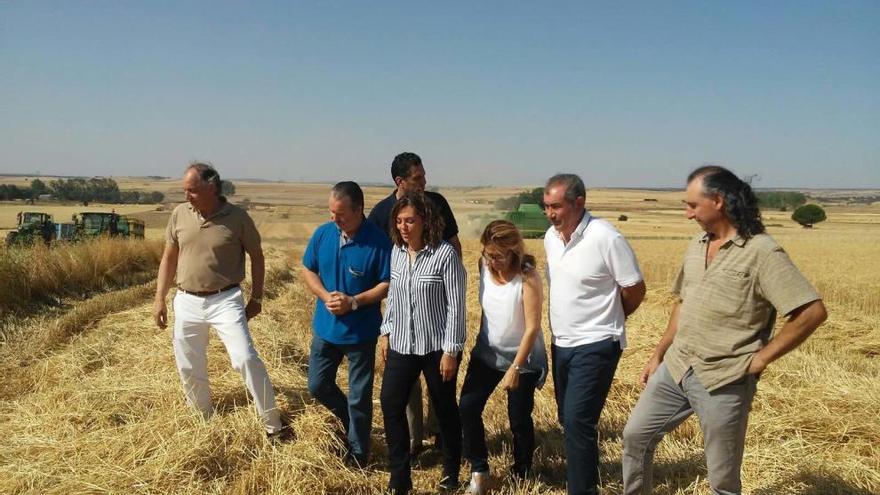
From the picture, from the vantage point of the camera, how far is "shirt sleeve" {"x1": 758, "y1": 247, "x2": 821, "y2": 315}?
2680 mm

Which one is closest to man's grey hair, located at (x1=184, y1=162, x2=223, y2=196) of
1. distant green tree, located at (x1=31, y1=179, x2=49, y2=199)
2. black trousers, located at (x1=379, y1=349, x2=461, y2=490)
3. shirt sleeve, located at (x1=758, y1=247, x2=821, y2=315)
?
black trousers, located at (x1=379, y1=349, x2=461, y2=490)

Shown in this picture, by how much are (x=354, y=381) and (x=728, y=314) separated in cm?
240

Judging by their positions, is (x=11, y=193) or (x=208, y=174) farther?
(x=11, y=193)

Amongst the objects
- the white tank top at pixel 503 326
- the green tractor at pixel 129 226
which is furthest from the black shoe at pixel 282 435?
the green tractor at pixel 129 226

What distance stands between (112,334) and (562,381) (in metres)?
5.61

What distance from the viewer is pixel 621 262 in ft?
11.2

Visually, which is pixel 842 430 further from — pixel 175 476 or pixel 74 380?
pixel 74 380

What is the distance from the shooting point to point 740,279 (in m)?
2.87

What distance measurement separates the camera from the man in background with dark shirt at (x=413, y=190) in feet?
13.9

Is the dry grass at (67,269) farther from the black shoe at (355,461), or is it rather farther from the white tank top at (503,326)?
the white tank top at (503,326)

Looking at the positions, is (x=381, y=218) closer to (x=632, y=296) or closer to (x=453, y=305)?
(x=453, y=305)

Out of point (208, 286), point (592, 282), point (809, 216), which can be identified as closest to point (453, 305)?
point (592, 282)

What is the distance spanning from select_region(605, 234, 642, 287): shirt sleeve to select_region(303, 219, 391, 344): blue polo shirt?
1479 millimetres

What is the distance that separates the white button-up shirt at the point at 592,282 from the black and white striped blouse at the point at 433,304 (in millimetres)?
585
